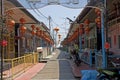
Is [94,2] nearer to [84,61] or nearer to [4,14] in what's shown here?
[4,14]

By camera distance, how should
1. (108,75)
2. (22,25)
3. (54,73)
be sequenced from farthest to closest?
(22,25) < (54,73) < (108,75)

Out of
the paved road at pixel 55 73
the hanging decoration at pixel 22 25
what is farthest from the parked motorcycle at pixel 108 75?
the hanging decoration at pixel 22 25

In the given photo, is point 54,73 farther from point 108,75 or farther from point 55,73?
point 108,75

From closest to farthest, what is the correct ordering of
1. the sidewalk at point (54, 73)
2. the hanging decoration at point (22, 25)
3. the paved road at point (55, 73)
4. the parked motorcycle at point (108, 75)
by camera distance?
1. the parked motorcycle at point (108, 75)
2. the paved road at point (55, 73)
3. the sidewalk at point (54, 73)
4. the hanging decoration at point (22, 25)

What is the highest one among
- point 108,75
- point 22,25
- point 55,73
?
point 22,25

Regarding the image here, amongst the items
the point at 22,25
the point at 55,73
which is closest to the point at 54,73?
the point at 55,73

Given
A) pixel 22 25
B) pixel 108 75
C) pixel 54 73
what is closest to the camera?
pixel 108 75

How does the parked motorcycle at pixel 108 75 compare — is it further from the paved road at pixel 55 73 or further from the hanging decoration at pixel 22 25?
the hanging decoration at pixel 22 25

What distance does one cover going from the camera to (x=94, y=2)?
19.9 metres

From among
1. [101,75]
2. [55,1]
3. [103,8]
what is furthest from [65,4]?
[101,75]

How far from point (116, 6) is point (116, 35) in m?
1.88

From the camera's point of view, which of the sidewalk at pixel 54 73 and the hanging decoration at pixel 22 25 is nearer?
the sidewalk at pixel 54 73

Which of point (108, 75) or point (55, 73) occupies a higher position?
point (108, 75)

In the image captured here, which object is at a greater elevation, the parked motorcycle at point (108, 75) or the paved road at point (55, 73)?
the parked motorcycle at point (108, 75)
